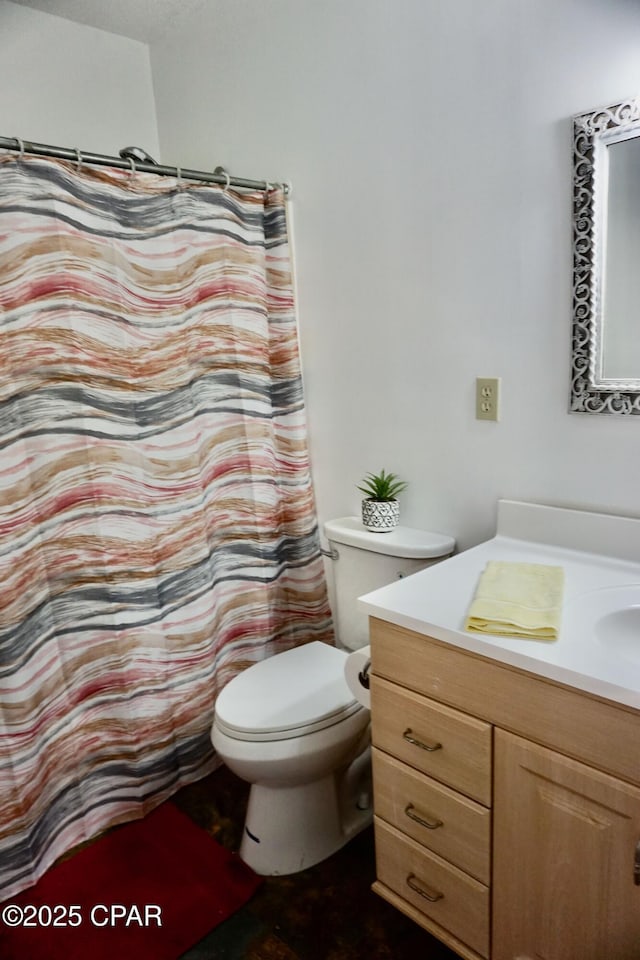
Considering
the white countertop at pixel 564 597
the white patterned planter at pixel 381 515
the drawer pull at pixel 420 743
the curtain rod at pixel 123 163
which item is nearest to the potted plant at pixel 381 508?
the white patterned planter at pixel 381 515

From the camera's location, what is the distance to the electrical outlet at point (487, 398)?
1587 mm

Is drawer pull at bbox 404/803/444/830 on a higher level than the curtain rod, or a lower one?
lower

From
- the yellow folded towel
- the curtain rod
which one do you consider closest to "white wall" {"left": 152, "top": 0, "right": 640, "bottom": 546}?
the curtain rod

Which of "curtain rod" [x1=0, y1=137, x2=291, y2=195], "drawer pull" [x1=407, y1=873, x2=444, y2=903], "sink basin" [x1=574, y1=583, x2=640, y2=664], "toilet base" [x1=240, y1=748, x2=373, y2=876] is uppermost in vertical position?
"curtain rod" [x1=0, y1=137, x2=291, y2=195]

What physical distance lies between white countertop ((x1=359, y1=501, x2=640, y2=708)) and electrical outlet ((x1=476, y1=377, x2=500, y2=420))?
0.22 m

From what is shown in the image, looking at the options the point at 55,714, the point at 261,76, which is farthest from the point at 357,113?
the point at 55,714

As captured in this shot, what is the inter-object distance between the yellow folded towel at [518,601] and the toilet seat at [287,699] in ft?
1.74

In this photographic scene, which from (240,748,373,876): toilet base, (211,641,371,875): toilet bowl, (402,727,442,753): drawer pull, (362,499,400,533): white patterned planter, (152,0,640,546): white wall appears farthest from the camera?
(362,499,400,533): white patterned planter

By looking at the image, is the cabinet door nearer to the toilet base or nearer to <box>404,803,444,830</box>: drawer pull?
<box>404,803,444,830</box>: drawer pull

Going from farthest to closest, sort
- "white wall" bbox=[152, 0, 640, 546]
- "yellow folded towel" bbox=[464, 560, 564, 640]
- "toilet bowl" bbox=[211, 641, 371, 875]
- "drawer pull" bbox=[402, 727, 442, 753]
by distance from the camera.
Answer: "toilet bowl" bbox=[211, 641, 371, 875] < "white wall" bbox=[152, 0, 640, 546] < "drawer pull" bbox=[402, 727, 442, 753] < "yellow folded towel" bbox=[464, 560, 564, 640]

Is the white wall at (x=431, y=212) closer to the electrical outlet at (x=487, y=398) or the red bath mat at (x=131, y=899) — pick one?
the electrical outlet at (x=487, y=398)

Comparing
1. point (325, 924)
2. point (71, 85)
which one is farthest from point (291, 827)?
point (71, 85)

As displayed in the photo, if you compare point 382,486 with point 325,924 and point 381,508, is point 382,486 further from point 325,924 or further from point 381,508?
point 325,924

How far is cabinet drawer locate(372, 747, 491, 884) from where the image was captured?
3.84 ft
